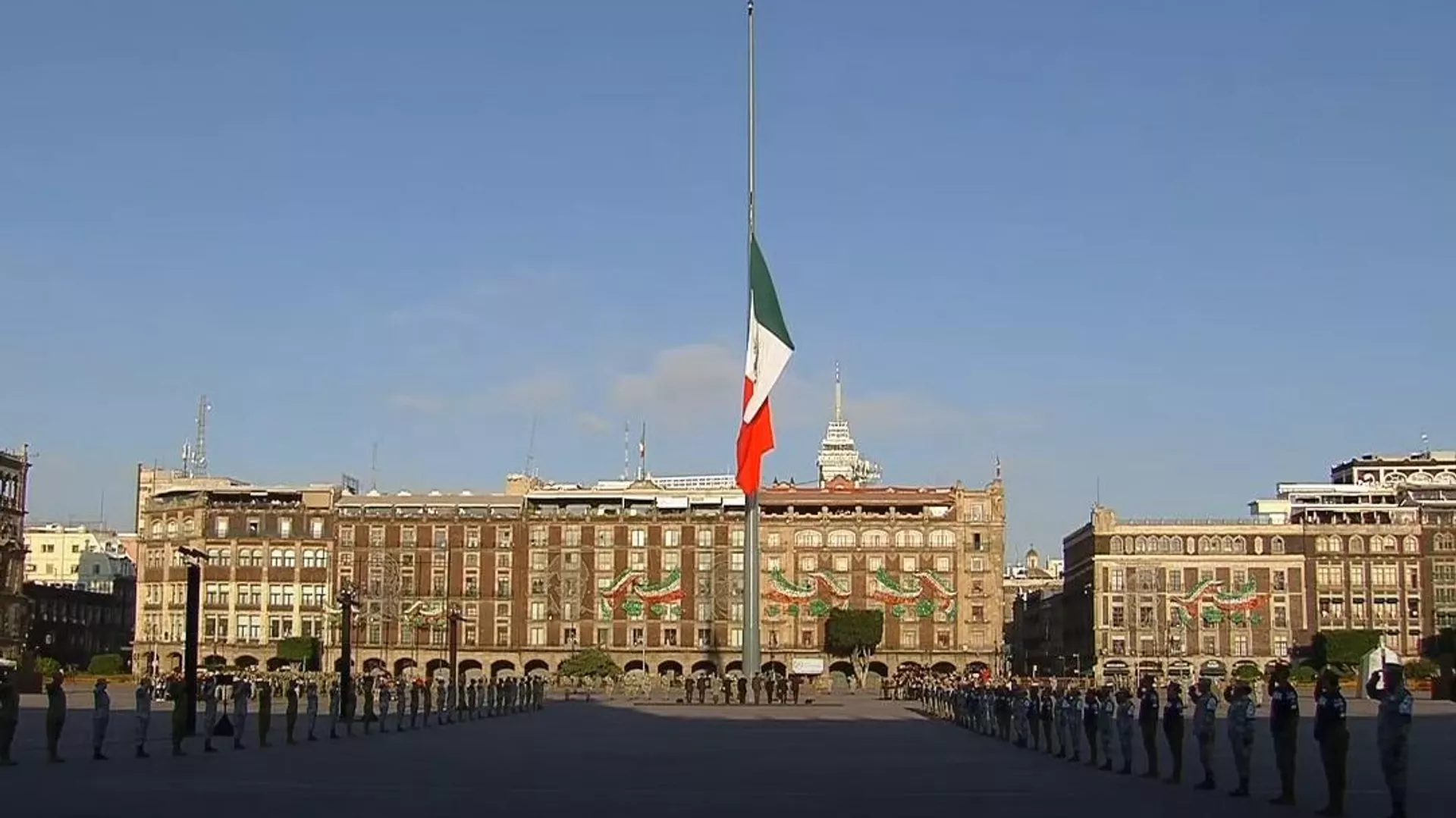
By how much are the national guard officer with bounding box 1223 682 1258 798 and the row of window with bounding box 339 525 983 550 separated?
387 feet

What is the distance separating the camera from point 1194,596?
148000 millimetres

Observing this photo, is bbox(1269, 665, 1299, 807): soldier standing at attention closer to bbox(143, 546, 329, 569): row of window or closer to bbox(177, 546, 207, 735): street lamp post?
bbox(177, 546, 207, 735): street lamp post

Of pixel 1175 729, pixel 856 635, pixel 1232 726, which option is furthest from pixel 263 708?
pixel 856 635

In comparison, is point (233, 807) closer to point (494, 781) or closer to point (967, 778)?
point (494, 781)

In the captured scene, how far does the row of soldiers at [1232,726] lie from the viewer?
21.6 m

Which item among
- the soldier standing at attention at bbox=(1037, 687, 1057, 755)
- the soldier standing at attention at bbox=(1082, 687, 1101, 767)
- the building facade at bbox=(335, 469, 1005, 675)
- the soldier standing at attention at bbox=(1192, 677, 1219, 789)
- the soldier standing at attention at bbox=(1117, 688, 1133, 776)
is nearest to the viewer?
the soldier standing at attention at bbox=(1192, 677, 1219, 789)

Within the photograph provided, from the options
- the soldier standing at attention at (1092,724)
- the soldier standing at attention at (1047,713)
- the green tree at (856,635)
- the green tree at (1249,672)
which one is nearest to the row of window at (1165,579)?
the green tree at (1249,672)

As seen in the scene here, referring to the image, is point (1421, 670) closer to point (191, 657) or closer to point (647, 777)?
point (191, 657)

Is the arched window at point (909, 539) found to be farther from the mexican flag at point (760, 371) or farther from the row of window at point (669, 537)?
the mexican flag at point (760, 371)

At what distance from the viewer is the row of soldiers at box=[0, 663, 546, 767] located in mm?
33094

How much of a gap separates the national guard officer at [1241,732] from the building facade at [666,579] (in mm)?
116732

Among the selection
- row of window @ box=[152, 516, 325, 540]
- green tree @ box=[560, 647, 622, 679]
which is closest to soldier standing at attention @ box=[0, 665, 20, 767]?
green tree @ box=[560, 647, 622, 679]

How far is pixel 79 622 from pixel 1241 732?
159857 mm

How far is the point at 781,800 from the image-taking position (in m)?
25.0
